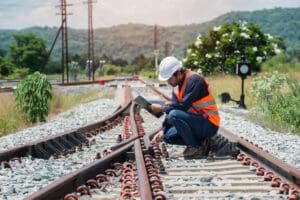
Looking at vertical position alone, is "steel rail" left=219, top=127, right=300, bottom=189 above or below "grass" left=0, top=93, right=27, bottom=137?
above

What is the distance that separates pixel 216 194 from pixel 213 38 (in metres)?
41.3

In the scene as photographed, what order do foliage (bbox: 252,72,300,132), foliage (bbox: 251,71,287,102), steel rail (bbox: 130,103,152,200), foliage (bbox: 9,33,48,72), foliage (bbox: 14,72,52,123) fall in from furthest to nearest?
foliage (bbox: 9,33,48,72), foliage (bbox: 251,71,287,102), foliage (bbox: 14,72,52,123), foliage (bbox: 252,72,300,132), steel rail (bbox: 130,103,152,200)

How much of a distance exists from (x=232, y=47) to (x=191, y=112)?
3689cm

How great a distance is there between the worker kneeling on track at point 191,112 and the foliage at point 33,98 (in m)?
7.82

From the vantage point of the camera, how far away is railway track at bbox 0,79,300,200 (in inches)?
190

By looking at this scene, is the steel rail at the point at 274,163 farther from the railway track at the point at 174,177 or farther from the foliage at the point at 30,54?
the foliage at the point at 30,54

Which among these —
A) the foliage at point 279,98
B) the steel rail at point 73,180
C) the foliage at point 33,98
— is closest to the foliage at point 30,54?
the foliage at point 33,98

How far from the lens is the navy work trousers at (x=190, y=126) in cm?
721

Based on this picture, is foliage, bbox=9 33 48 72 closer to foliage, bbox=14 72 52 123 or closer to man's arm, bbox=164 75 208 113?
foliage, bbox=14 72 52 123

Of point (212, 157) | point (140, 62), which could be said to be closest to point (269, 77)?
point (212, 157)

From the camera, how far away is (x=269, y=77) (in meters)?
16.1

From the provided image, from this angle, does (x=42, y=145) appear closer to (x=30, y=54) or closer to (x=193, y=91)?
(x=193, y=91)

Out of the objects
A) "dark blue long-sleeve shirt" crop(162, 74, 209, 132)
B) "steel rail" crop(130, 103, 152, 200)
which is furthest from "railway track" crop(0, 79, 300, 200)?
"dark blue long-sleeve shirt" crop(162, 74, 209, 132)

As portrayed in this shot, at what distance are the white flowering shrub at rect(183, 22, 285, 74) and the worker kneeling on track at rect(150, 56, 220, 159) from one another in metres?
34.3
